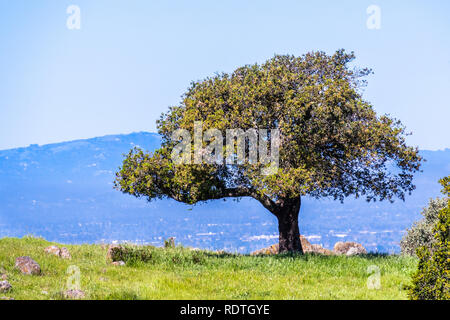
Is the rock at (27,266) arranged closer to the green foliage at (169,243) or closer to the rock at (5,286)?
the rock at (5,286)

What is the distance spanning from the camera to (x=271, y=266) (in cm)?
2353

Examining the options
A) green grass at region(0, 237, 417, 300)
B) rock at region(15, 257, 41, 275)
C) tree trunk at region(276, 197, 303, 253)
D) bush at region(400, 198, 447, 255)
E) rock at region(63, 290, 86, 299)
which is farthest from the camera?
bush at region(400, 198, 447, 255)

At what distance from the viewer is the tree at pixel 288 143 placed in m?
25.9

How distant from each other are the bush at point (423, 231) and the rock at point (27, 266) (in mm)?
26269

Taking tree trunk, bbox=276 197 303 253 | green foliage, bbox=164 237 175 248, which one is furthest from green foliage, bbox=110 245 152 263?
tree trunk, bbox=276 197 303 253

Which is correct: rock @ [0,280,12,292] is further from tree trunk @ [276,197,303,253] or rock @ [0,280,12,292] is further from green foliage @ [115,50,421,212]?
tree trunk @ [276,197,303,253]

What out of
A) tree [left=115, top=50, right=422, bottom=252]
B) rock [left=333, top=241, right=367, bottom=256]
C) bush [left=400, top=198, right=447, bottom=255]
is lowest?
rock [left=333, top=241, right=367, bottom=256]

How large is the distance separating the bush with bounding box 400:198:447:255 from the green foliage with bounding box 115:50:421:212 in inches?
342

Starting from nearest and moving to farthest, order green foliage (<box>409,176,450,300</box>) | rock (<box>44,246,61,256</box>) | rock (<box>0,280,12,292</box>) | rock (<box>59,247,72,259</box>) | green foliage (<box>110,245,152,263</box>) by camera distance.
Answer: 1. green foliage (<box>409,176,450,300</box>)
2. rock (<box>0,280,12,292</box>)
3. green foliage (<box>110,245,152,263</box>)
4. rock (<box>59,247,72,259</box>)
5. rock (<box>44,246,61,256</box>)

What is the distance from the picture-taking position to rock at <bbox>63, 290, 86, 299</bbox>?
16453 mm

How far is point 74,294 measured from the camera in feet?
54.5

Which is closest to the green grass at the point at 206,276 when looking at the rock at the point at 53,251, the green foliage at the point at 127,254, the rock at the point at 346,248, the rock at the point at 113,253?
the green foliage at the point at 127,254
